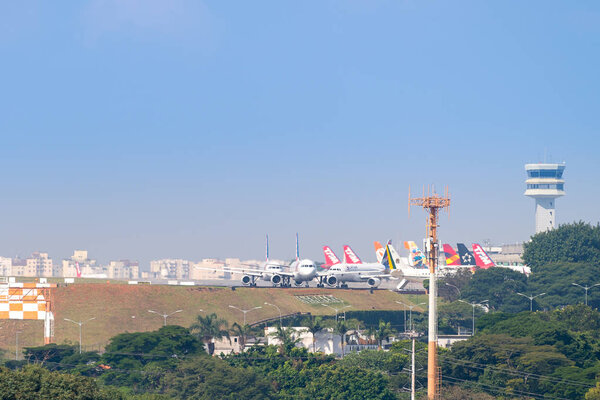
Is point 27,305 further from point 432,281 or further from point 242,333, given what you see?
point 432,281

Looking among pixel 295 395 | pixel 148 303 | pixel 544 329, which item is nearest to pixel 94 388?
pixel 295 395

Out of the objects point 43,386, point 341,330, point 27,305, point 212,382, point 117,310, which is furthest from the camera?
point 117,310

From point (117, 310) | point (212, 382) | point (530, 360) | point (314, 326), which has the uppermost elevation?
point (117, 310)

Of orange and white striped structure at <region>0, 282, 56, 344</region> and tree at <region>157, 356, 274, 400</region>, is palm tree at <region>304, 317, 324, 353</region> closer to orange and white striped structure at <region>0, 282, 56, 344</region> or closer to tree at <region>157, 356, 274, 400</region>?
tree at <region>157, 356, 274, 400</region>

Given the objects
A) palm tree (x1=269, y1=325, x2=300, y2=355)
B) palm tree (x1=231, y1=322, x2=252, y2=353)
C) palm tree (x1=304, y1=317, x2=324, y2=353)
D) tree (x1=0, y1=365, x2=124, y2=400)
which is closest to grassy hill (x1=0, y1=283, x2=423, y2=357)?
palm tree (x1=231, y1=322, x2=252, y2=353)

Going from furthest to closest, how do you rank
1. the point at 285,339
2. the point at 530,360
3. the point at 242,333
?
the point at 242,333, the point at 285,339, the point at 530,360

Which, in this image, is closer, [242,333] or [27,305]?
[242,333]

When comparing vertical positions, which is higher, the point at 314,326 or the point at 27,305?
the point at 27,305

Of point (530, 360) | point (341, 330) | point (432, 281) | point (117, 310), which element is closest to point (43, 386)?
point (432, 281)
